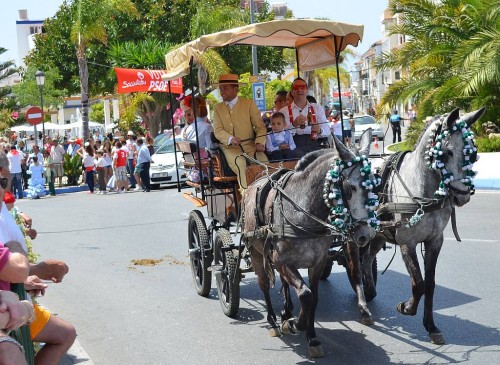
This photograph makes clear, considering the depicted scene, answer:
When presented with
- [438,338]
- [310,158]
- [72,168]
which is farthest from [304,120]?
[72,168]

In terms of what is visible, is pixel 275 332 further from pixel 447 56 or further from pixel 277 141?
pixel 447 56

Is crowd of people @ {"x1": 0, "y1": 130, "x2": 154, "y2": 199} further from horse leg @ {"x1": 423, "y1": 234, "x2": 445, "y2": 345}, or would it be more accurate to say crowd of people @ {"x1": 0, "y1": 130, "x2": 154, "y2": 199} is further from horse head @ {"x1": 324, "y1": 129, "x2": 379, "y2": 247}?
horse head @ {"x1": 324, "y1": 129, "x2": 379, "y2": 247}

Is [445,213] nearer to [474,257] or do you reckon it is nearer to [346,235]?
Result: [346,235]

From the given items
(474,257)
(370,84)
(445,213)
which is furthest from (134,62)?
(370,84)

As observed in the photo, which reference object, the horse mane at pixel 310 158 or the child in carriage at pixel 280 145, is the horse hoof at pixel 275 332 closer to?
the horse mane at pixel 310 158

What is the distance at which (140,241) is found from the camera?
1484 centimetres

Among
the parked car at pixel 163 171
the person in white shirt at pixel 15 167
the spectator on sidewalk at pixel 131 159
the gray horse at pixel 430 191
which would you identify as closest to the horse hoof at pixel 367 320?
the gray horse at pixel 430 191

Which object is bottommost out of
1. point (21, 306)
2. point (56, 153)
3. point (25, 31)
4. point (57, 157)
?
point (57, 157)

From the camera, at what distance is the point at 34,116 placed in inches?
1204

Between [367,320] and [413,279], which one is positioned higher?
[413,279]

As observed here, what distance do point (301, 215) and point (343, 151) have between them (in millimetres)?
766

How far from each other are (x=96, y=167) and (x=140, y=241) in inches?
539

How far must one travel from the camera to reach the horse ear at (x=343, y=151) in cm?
676

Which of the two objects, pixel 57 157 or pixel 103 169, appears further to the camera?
pixel 57 157
